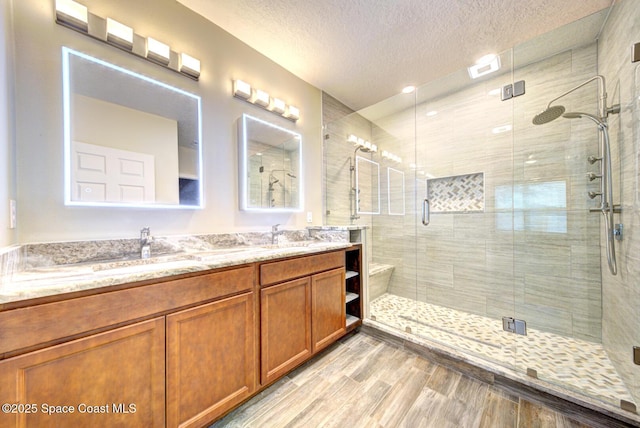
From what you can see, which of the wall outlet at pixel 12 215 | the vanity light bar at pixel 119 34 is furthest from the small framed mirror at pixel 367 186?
the wall outlet at pixel 12 215

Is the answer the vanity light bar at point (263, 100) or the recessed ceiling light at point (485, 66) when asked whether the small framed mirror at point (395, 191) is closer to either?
the recessed ceiling light at point (485, 66)

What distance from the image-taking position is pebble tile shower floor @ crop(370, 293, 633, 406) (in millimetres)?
1432

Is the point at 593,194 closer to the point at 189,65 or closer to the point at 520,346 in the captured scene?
the point at 520,346

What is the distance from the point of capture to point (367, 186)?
315cm

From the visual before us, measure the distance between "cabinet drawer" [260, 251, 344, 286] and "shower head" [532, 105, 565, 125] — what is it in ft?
7.01

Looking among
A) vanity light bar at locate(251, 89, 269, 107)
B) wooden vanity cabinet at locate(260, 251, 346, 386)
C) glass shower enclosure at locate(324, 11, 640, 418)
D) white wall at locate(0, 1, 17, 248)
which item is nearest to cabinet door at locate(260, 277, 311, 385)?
wooden vanity cabinet at locate(260, 251, 346, 386)

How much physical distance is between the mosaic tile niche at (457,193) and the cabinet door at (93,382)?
2889mm

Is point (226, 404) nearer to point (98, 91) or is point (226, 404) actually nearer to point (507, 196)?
point (98, 91)

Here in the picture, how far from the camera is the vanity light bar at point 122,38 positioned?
1.21 m

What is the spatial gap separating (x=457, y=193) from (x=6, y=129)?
11.3ft

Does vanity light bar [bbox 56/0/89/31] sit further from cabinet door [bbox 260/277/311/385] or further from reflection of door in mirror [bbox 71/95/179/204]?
cabinet door [bbox 260/277/311/385]

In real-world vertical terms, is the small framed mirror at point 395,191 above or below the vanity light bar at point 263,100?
below

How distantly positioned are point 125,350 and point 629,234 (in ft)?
9.06

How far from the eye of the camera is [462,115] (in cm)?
260
